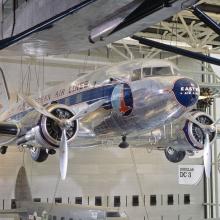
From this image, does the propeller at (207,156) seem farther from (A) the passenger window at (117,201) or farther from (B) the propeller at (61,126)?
(A) the passenger window at (117,201)

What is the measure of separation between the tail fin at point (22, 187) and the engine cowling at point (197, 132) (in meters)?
8.52

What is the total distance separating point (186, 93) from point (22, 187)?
36.0ft

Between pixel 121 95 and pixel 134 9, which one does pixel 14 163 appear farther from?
pixel 134 9

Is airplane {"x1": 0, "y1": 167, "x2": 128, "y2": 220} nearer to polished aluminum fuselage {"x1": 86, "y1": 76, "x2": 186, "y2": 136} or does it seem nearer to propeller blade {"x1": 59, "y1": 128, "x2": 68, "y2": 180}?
polished aluminum fuselage {"x1": 86, "y1": 76, "x2": 186, "y2": 136}

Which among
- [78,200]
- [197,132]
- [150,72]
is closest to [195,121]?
[197,132]

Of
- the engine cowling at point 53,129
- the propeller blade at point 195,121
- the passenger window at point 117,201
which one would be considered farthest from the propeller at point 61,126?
the passenger window at point 117,201

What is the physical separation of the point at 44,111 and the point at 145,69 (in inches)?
109

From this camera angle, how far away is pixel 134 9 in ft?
13.8

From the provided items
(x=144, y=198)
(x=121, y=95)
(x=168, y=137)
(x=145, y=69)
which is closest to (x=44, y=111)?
(x=121, y=95)

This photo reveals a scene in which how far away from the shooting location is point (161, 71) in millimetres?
11094

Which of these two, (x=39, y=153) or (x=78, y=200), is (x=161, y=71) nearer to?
(x=39, y=153)

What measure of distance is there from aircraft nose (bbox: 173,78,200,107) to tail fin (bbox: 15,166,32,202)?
10.5 metres

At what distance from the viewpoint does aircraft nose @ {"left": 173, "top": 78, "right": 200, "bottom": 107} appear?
10195 mm

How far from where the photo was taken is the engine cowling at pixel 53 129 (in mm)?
Answer: 10289
